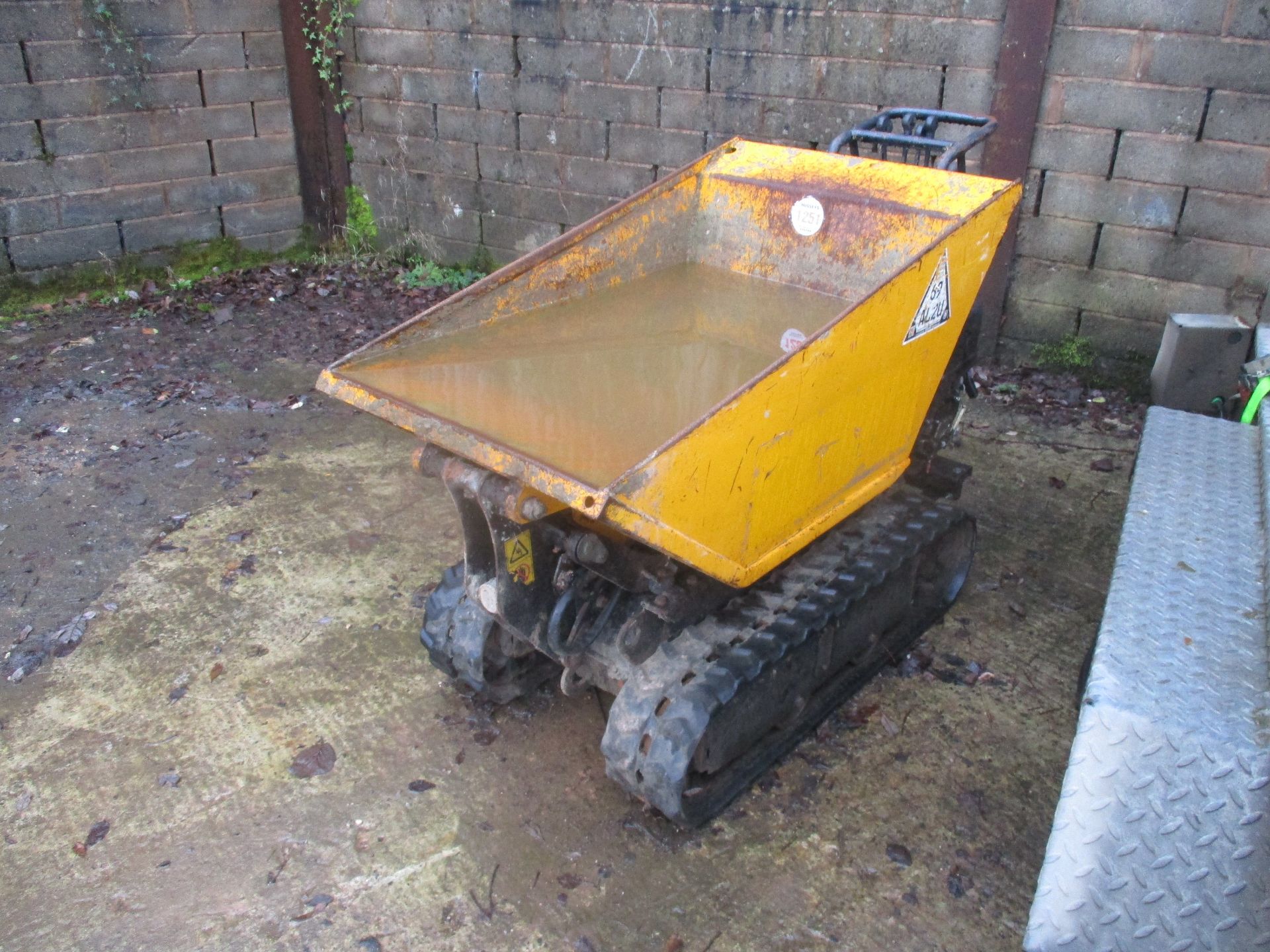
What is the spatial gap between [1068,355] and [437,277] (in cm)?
421

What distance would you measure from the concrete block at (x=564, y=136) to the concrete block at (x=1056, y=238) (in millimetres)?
2591

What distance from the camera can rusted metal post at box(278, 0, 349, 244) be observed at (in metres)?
7.16

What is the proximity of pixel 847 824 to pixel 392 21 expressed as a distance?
6.18 metres

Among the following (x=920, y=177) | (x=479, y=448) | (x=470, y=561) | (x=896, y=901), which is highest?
(x=920, y=177)

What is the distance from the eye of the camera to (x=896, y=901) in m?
2.64

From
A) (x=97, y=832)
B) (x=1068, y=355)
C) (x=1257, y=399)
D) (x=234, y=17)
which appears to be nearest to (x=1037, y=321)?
(x=1068, y=355)

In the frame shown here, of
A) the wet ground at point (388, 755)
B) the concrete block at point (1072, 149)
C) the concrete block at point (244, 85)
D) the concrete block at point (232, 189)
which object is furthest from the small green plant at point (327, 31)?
the concrete block at point (1072, 149)

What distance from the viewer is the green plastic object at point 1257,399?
3355mm

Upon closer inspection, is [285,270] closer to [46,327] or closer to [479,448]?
[46,327]

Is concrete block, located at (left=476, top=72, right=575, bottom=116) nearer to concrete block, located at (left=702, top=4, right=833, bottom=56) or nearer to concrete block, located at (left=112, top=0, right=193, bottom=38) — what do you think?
concrete block, located at (left=702, top=4, right=833, bottom=56)

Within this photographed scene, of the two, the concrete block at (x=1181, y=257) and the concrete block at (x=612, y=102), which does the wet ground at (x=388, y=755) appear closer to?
the concrete block at (x=1181, y=257)

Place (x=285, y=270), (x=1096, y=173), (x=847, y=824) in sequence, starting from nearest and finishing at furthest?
(x=847, y=824) < (x=1096, y=173) < (x=285, y=270)

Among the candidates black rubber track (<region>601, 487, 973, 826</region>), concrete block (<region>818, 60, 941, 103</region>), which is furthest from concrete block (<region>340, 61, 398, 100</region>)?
black rubber track (<region>601, 487, 973, 826</region>)

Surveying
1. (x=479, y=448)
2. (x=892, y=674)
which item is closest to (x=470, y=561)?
(x=479, y=448)
